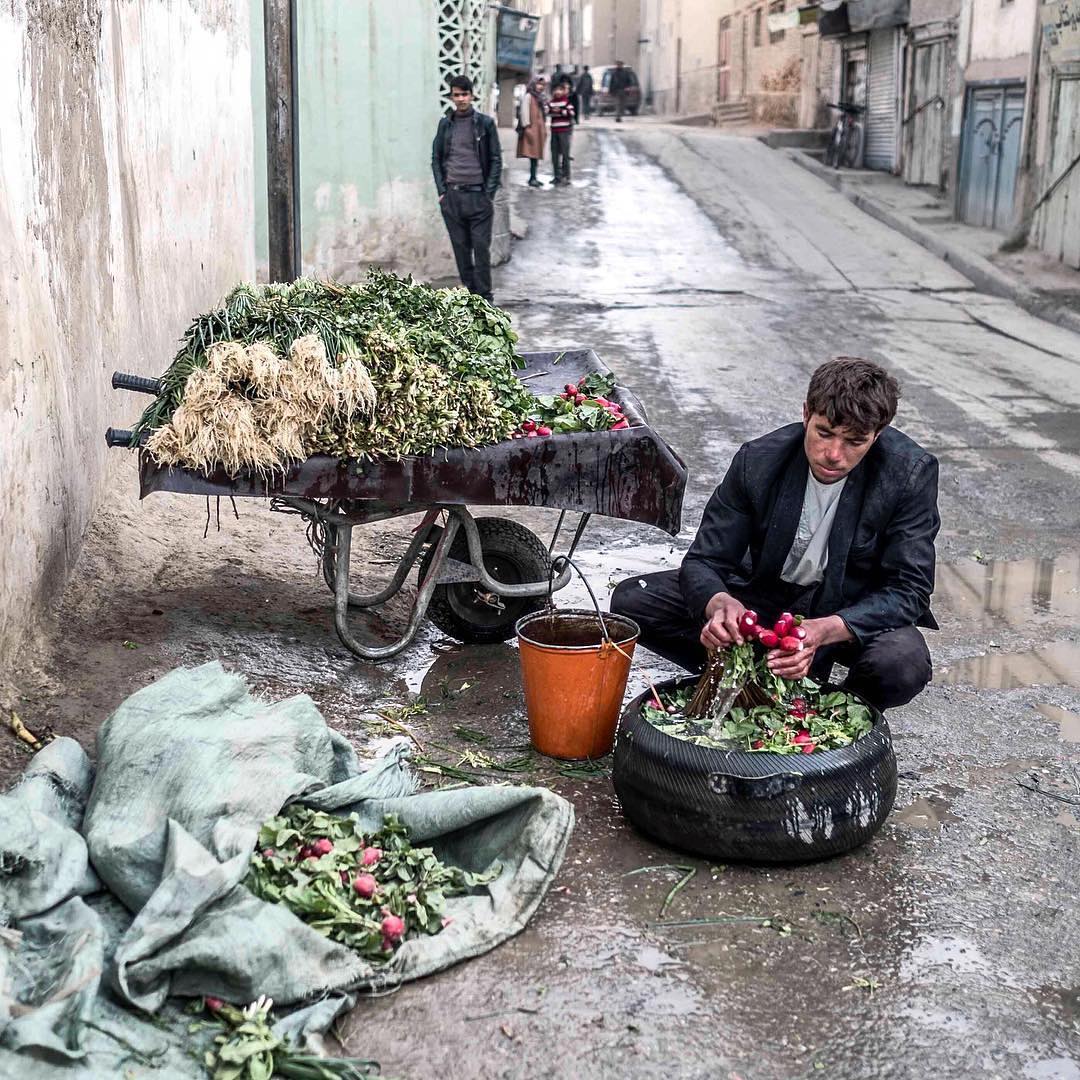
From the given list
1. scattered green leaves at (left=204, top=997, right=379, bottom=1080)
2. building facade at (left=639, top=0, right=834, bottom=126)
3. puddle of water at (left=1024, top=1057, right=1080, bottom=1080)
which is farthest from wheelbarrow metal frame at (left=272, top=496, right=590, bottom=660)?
building facade at (left=639, top=0, right=834, bottom=126)

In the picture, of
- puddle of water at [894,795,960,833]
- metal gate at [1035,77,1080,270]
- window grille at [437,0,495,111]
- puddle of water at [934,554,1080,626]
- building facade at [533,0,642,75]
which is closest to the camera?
puddle of water at [894,795,960,833]

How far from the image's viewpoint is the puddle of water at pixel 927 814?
12.9 feet

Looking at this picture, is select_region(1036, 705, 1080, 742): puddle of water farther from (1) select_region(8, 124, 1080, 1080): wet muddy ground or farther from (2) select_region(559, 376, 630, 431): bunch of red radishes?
(2) select_region(559, 376, 630, 431): bunch of red radishes

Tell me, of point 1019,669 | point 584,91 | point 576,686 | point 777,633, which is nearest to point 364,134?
point 1019,669

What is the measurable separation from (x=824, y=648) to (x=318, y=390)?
6.07 ft

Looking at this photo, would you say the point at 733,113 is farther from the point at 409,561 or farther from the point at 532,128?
the point at 409,561

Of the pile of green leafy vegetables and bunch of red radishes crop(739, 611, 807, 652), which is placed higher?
bunch of red radishes crop(739, 611, 807, 652)

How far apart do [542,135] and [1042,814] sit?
63.7 ft

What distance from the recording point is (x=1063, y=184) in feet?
52.6

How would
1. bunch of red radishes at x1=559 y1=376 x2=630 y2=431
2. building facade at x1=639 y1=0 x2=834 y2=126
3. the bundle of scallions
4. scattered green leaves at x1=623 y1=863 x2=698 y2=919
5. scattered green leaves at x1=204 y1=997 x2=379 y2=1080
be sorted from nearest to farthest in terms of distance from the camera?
1. scattered green leaves at x1=204 y1=997 x2=379 y2=1080
2. scattered green leaves at x1=623 y1=863 x2=698 y2=919
3. the bundle of scallions
4. bunch of red radishes at x1=559 y1=376 x2=630 y2=431
5. building facade at x1=639 y1=0 x2=834 y2=126

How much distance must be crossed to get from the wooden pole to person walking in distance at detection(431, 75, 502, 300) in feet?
15.0

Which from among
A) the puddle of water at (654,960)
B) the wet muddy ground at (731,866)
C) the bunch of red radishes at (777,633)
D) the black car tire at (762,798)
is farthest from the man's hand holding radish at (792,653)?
the puddle of water at (654,960)

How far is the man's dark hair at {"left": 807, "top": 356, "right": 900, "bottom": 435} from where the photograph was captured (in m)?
3.85

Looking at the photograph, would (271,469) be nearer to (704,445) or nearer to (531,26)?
(704,445)
